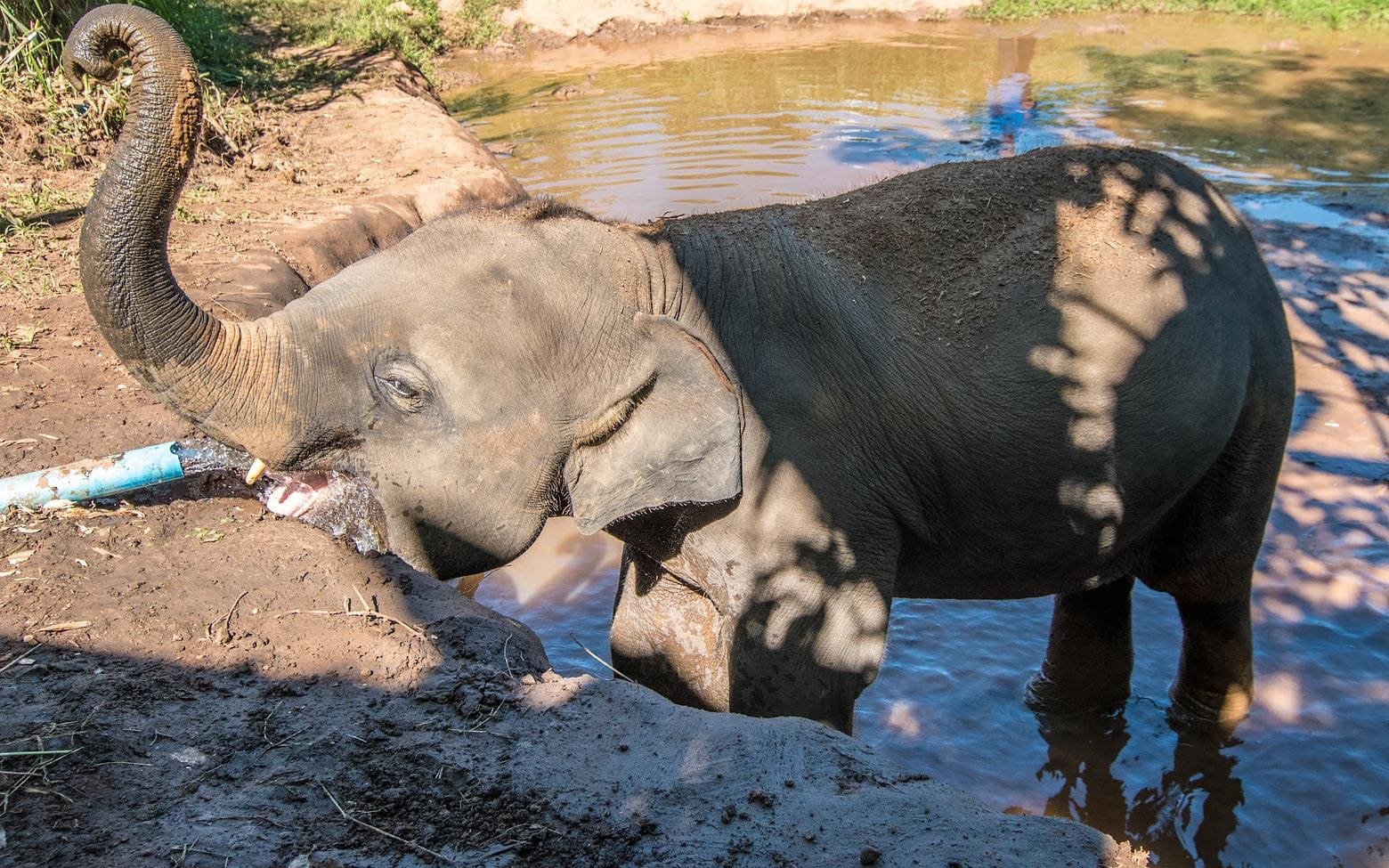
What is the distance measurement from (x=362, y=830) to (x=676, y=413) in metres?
1.14

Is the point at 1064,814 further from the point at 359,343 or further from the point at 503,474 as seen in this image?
the point at 359,343

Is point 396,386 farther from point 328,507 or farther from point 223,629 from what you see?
point 328,507

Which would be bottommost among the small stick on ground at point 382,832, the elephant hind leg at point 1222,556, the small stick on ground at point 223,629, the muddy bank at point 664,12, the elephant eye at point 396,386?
the elephant hind leg at point 1222,556

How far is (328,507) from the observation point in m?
3.63

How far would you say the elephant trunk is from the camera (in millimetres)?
2268

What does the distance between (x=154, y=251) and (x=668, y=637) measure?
5.53 feet

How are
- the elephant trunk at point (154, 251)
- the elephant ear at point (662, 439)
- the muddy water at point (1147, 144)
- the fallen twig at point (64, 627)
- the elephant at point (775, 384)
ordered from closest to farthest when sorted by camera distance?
1. the elephant trunk at point (154, 251)
2. the elephant at point (775, 384)
3. the elephant ear at point (662, 439)
4. the fallen twig at point (64, 627)
5. the muddy water at point (1147, 144)

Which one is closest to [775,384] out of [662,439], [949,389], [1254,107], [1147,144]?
[662,439]

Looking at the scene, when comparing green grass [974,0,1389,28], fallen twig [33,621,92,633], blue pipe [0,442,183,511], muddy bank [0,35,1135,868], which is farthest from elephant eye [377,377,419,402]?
green grass [974,0,1389,28]

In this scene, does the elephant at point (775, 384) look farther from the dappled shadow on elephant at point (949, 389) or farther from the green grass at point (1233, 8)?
the green grass at point (1233, 8)

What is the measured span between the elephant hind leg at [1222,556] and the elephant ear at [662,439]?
1799 millimetres

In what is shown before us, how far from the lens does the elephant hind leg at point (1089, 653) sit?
13.6 ft

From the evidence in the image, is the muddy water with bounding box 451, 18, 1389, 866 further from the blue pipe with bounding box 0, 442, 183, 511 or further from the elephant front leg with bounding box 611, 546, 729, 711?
the blue pipe with bounding box 0, 442, 183, 511

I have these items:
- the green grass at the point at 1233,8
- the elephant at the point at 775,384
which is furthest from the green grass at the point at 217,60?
the green grass at the point at 1233,8
